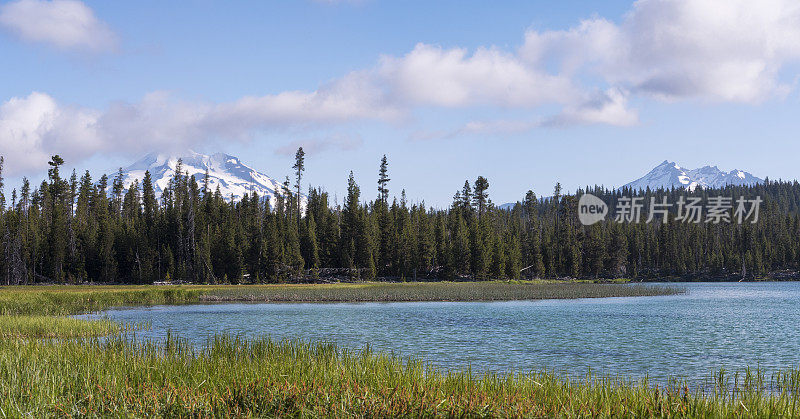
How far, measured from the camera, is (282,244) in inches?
4281

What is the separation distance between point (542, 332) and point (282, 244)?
253 feet

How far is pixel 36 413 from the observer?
12.1m

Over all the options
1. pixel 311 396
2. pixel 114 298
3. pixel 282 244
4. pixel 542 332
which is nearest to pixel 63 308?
pixel 114 298

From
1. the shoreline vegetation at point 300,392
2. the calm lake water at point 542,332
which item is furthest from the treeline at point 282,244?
the shoreline vegetation at point 300,392

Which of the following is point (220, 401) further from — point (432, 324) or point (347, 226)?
point (347, 226)

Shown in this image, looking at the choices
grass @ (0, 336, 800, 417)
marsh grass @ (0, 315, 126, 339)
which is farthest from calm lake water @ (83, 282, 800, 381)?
grass @ (0, 336, 800, 417)

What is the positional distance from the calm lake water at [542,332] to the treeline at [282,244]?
53.5m

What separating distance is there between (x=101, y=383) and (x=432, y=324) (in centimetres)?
2962

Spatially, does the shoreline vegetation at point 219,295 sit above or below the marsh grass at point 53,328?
below

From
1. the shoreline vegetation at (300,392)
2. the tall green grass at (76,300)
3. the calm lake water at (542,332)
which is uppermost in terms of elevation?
the shoreline vegetation at (300,392)

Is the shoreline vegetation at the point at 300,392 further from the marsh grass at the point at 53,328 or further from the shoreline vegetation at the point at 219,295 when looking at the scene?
the shoreline vegetation at the point at 219,295

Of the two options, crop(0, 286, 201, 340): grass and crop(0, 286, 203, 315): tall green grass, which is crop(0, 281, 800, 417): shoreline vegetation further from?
crop(0, 286, 203, 315): tall green grass

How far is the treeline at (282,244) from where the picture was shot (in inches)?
4293

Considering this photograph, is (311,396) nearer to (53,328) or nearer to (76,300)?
(53,328)
